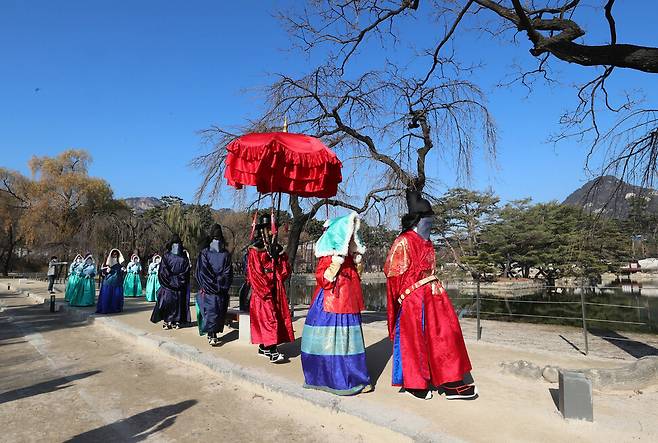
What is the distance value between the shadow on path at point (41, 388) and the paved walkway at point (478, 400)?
1.33 m

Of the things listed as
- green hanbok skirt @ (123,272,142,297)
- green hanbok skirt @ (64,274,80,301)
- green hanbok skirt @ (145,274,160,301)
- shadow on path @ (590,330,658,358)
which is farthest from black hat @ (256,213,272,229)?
green hanbok skirt @ (123,272,142,297)

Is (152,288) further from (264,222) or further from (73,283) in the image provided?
(264,222)

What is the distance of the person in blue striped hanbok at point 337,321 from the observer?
4.02m

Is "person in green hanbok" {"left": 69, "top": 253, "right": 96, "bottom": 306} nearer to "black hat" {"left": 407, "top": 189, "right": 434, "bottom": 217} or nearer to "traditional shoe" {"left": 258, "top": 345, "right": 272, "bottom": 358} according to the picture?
"traditional shoe" {"left": 258, "top": 345, "right": 272, "bottom": 358}

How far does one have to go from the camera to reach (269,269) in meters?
5.70

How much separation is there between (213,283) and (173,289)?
2211 mm

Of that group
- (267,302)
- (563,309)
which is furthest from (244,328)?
(563,309)

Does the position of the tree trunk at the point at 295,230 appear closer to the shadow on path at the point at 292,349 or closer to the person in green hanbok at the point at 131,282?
the shadow on path at the point at 292,349

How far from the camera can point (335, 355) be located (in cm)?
403

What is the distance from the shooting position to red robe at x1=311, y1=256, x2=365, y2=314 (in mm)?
4156

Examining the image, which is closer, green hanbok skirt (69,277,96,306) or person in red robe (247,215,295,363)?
person in red robe (247,215,295,363)

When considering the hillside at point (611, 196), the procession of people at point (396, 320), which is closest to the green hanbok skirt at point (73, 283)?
the procession of people at point (396, 320)

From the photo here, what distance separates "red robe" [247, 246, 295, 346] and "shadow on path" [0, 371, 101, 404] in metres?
2.16

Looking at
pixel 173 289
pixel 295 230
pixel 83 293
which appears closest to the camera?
pixel 173 289
